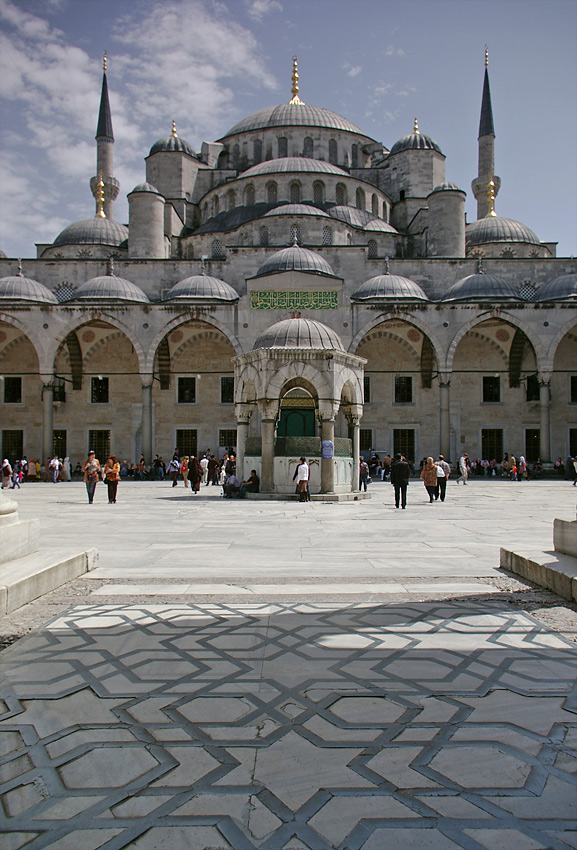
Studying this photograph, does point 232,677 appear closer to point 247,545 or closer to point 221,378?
point 247,545

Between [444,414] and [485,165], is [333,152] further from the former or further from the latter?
[444,414]

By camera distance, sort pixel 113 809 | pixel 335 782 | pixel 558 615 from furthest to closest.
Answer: pixel 558 615, pixel 335 782, pixel 113 809

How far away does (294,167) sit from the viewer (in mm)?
28453

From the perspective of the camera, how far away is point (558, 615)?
343 cm

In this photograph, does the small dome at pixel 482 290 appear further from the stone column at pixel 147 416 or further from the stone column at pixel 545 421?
the stone column at pixel 147 416

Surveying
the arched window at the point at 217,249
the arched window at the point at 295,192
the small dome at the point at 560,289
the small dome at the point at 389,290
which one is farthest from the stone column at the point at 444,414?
the arched window at the point at 217,249

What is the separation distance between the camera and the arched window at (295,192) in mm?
28453

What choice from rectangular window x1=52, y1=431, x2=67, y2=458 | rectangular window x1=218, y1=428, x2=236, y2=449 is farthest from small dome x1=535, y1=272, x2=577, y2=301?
rectangular window x1=52, y1=431, x2=67, y2=458

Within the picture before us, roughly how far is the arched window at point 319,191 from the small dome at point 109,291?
967 cm

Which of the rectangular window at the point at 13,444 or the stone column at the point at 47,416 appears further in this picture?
the rectangular window at the point at 13,444

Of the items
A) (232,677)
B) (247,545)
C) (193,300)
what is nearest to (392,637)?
(232,677)

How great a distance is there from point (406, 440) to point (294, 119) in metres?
17.6

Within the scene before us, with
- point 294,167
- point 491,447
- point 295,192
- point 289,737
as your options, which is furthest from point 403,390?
point 289,737

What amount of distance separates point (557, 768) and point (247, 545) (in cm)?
444
